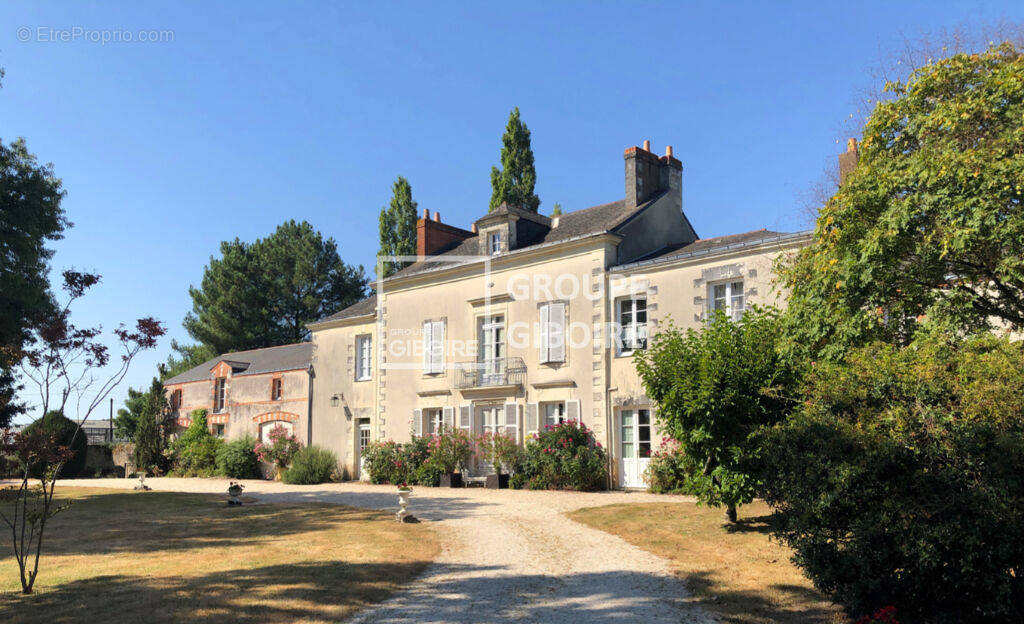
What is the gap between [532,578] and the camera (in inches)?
296

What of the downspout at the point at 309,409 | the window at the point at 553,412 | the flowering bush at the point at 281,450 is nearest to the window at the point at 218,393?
the flowering bush at the point at 281,450

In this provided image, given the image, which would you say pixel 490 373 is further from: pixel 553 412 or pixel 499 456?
pixel 499 456

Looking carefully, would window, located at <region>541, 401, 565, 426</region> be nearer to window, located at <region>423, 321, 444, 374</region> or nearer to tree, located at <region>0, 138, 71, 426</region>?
window, located at <region>423, 321, 444, 374</region>

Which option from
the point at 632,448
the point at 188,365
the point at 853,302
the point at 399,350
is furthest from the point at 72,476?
the point at 853,302

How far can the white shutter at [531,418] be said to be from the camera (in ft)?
58.6

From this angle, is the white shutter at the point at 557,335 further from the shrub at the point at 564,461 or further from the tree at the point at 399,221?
the tree at the point at 399,221

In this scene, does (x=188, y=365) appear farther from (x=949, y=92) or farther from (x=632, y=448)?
(x=949, y=92)

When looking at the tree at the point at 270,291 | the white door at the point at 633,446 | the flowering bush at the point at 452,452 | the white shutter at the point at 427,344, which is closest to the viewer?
the white door at the point at 633,446

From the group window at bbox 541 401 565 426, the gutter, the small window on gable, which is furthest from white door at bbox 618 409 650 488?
the gutter

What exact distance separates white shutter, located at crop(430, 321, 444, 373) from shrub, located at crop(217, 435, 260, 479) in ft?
27.9

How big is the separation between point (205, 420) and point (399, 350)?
11.2 meters

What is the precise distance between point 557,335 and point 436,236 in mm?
6242

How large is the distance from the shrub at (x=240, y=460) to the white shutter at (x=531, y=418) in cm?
1134

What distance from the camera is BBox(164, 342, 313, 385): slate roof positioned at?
25891mm
